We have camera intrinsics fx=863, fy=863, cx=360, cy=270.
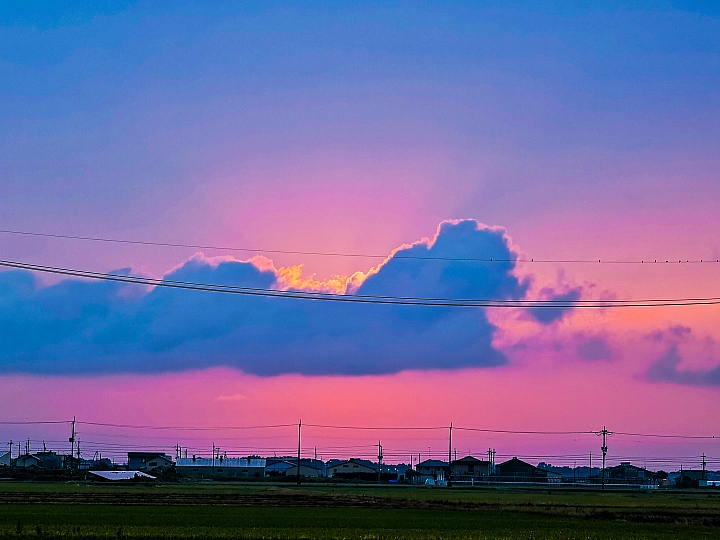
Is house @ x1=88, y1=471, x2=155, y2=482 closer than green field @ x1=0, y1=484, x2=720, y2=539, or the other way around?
green field @ x1=0, y1=484, x2=720, y2=539

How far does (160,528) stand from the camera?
52.2 metres

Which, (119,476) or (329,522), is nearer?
(329,522)

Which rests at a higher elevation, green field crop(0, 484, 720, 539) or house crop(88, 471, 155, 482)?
green field crop(0, 484, 720, 539)

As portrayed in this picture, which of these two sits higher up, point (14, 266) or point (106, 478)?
point (14, 266)

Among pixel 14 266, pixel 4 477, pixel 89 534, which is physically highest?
pixel 14 266

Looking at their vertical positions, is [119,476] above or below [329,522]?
below

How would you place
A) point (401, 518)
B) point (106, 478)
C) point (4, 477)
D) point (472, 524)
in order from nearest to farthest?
point (472, 524) → point (401, 518) → point (106, 478) → point (4, 477)

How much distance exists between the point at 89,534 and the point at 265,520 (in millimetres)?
18081

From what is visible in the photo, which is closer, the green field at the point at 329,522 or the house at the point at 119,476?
the green field at the point at 329,522

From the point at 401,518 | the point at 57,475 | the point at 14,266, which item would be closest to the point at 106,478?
the point at 57,475

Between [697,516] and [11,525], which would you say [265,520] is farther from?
[697,516]

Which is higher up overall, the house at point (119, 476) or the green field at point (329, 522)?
the green field at point (329, 522)

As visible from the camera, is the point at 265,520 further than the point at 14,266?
Yes

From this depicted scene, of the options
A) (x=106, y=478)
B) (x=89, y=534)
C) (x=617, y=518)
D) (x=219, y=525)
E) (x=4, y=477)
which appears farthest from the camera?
(x=4, y=477)
